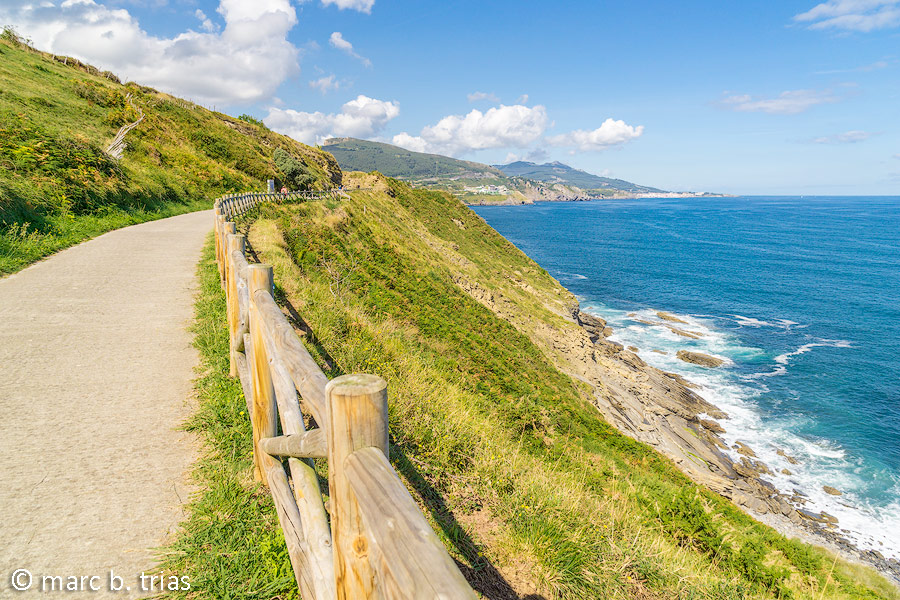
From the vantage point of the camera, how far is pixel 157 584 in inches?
109

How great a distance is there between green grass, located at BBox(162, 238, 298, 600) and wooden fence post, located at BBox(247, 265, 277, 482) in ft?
0.94

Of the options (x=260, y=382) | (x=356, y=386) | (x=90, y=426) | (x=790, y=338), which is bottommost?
(x=790, y=338)

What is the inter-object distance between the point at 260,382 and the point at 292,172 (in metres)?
48.1

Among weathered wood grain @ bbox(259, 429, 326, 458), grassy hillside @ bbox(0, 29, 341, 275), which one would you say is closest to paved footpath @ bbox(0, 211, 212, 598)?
weathered wood grain @ bbox(259, 429, 326, 458)

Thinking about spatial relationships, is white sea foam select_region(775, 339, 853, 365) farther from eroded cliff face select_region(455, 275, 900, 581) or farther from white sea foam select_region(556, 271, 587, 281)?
white sea foam select_region(556, 271, 587, 281)

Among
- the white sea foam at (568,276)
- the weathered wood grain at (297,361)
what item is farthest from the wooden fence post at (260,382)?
the white sea foam at (568,276)

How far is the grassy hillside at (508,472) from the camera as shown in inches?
173

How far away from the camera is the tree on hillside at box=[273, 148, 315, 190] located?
Result: 4647 cm

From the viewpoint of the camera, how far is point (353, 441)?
1.62 m

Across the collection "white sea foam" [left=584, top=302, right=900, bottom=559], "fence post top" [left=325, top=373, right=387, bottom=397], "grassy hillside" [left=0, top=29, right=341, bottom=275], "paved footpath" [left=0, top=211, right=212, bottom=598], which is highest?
"grassy hillside" [left=0, top=29, right=341, bottom=275]

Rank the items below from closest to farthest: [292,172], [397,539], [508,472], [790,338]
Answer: [397,539] < [508,472] < [790,338] < [292,172]

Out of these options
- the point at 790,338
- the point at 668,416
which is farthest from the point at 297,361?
the point at 790,338

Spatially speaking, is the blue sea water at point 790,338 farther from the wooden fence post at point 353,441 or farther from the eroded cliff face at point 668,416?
the wooden fence post at point 353,441

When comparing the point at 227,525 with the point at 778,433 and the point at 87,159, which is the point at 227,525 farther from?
the point at 778,433
